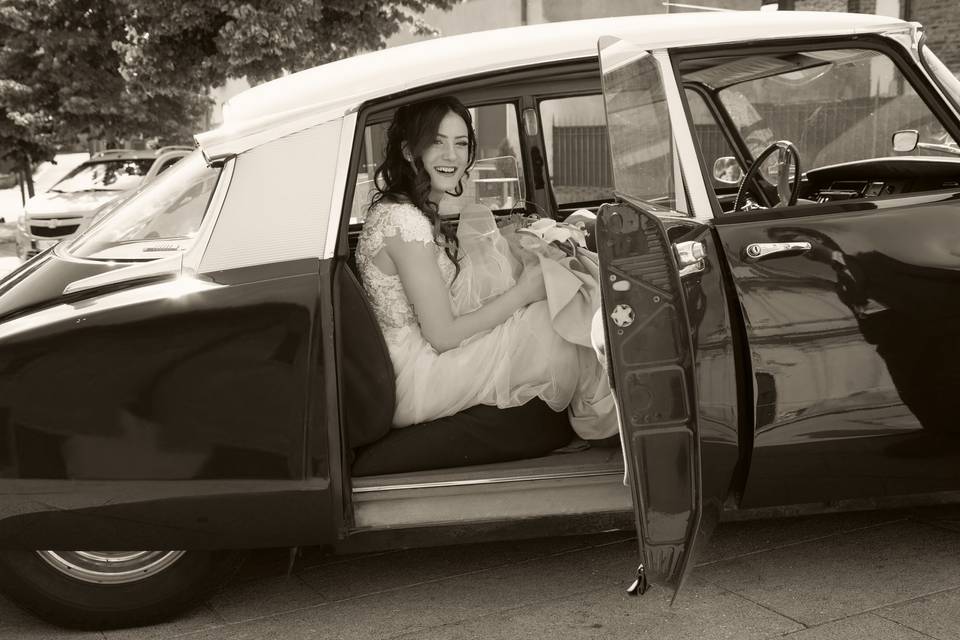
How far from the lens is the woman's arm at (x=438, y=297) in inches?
136

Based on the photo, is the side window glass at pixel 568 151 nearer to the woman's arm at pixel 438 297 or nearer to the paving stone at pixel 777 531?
the woman's arm at pixel 438 297

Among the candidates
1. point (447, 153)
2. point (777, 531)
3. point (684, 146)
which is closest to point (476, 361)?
point (447, 153)

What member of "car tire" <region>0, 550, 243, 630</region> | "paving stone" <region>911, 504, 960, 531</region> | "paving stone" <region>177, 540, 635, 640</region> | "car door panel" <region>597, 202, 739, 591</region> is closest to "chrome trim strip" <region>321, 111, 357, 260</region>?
"car door panel" <region>597, 202, 739, 591</region>

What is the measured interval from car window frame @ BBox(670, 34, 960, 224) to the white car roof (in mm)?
26

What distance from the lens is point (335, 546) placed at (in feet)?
10.7

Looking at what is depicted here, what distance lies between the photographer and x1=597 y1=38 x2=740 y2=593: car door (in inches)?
108

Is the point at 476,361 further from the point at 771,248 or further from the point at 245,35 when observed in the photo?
the point at 245,35

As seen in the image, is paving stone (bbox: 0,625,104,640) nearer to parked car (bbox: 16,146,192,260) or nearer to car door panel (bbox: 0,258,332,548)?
car door panel (bbox: 0,258,332,548)

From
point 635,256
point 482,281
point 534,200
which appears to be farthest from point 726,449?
point 534,200

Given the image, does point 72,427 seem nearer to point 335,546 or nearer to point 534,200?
point 335,546

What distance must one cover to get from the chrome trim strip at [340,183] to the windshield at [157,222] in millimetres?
359

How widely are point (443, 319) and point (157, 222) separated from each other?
95cm

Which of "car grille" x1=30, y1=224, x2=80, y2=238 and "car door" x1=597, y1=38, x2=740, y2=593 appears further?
"car grille" x1=30, y1=224, x2=80, y2=238

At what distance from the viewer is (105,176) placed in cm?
1430
